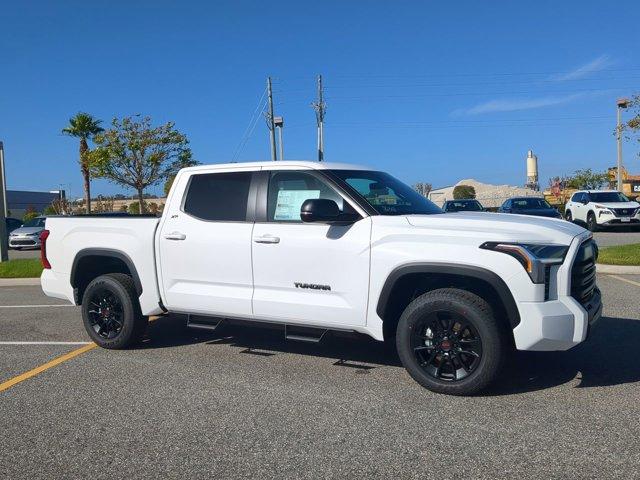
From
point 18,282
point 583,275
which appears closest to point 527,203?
point 18,282

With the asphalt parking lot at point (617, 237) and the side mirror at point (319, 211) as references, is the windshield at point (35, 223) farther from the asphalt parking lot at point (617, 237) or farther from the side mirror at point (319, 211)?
the side mirror at point (319, 211)

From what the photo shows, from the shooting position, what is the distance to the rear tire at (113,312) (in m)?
6.14

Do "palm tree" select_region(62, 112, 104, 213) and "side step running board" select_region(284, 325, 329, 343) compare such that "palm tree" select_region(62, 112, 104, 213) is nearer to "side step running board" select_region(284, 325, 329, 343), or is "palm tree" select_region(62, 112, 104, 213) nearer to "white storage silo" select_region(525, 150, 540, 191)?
"side step running board" select_region(284, 325, 329, 343)

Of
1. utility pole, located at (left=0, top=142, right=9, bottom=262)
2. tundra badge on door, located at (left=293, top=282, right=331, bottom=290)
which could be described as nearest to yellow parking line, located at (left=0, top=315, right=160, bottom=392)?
tundra badge on door, located at (left=293, top=282, right=331, bottom=290)

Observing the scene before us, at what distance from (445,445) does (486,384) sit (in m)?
0.91

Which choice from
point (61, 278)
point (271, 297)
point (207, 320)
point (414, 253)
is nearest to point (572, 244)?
point (414, 253)

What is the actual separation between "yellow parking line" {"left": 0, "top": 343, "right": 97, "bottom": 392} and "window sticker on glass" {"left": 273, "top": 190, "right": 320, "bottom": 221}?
270cm

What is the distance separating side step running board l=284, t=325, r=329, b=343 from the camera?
5.11m

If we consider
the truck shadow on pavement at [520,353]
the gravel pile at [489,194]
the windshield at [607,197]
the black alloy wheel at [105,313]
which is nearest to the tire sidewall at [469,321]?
the truck shadow on pavement at [520,353]

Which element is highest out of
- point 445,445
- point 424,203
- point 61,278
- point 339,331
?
point 424,203

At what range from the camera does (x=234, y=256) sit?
17.6 feet

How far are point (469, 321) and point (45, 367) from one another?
13.4 ft

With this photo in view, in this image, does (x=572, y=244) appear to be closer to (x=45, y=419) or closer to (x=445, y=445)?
(x=445, y=445)

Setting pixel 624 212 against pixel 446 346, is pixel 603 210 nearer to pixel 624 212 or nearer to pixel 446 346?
pixel 624 212
